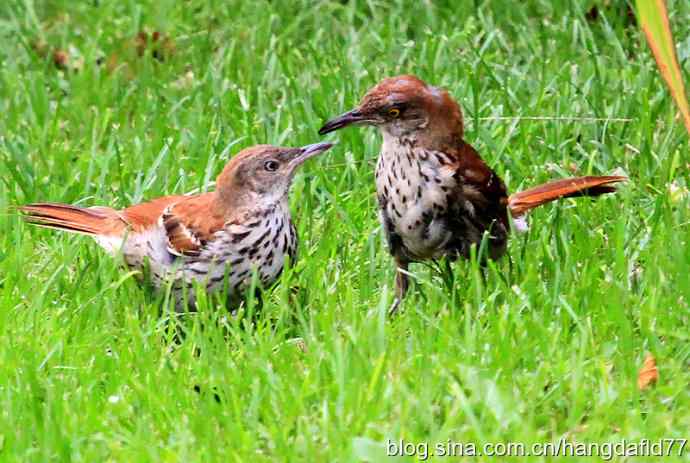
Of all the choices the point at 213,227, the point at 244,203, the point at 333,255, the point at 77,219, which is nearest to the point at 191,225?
the point at 213,227

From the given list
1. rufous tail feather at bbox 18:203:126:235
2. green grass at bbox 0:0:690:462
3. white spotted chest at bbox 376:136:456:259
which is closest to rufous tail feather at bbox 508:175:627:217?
green grass at bbox 0:0:690:462

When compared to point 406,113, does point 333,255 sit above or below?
below

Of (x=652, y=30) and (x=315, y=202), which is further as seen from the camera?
(x=315, y=202)

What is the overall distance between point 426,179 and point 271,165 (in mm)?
673

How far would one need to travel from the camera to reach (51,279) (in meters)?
5.32

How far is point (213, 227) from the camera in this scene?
529cm

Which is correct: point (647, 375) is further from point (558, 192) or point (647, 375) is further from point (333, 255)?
point (333, 255)

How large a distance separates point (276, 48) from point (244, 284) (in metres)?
3.06

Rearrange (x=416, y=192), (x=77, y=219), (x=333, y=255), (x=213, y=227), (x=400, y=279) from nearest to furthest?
(x=416, y=192)
(x=213, y=227)
(x=400, y=279)
(x=77, y=219)
(x=333, y=255)

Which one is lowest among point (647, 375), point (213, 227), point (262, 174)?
point (647, 375)

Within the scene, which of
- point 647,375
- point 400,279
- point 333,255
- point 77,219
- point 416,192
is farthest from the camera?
point 333,255

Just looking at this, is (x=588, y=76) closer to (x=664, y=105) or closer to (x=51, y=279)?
(x=664, y=105)

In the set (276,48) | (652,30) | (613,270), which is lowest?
(613,270)

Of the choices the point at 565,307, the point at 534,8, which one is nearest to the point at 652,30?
the point at 565,307
